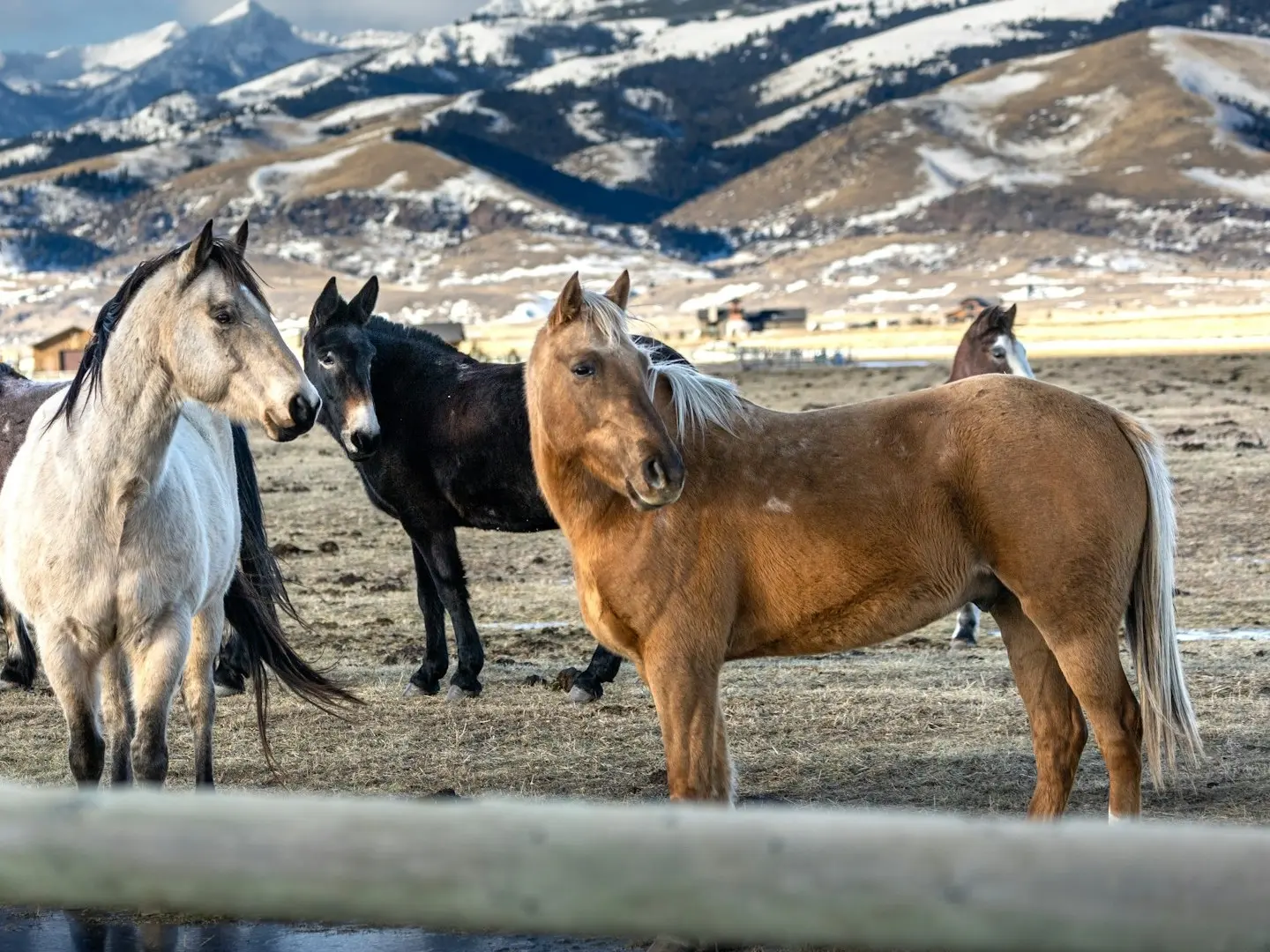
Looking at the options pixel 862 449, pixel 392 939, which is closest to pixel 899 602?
pixel 862 449

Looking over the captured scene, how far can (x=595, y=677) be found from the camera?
8797mm

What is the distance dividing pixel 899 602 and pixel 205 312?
2669 mm

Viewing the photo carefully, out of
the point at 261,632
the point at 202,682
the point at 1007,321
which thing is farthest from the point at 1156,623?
the point at 1007,321

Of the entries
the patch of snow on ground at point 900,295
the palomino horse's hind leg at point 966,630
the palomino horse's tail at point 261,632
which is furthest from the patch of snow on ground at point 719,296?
the palomino horse's tail at point 261,632

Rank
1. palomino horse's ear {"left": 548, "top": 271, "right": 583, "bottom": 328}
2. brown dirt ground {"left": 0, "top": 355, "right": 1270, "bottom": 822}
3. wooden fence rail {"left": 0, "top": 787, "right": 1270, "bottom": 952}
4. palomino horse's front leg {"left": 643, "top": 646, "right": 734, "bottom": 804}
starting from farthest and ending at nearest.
→ 1. brown dirt ground {"left": 0, "top": 355, "right": 1270, "bottom": 822}
2. palomino horse's ear {"left": 548, "top": 271, "right": 583, "bottom": 328}
3. palomino horse's front leg {"left": 643, "top": 646, "right": 734, "bottom": 804}
4. wooden fence rail {"left": 0, "top": 787, "right": 1270, "bottom": 952}

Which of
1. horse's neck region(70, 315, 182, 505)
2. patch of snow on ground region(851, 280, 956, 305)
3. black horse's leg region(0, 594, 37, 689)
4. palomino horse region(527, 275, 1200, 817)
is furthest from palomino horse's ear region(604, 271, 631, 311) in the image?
patch of snow on ground region(851, 280, 956, 305)

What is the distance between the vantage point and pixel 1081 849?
125 centimetres

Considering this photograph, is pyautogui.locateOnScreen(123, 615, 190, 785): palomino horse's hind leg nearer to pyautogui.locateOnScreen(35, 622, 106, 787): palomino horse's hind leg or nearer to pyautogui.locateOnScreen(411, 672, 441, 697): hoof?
pyautogui.locateOnScreen(35, 622, 106, 787): palomino horse's hind leg

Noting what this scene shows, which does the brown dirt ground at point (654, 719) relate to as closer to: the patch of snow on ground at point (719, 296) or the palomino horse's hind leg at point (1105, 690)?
the palomino horse's hind leg at point (1105, 690)

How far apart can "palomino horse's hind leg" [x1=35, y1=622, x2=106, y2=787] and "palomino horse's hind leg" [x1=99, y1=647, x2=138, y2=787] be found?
4cm

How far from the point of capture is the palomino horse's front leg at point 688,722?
4.88m

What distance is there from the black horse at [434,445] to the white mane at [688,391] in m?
3.69

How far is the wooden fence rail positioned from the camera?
123 cm

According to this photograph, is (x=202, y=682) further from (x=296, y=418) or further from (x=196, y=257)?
(x=196, y=257)
